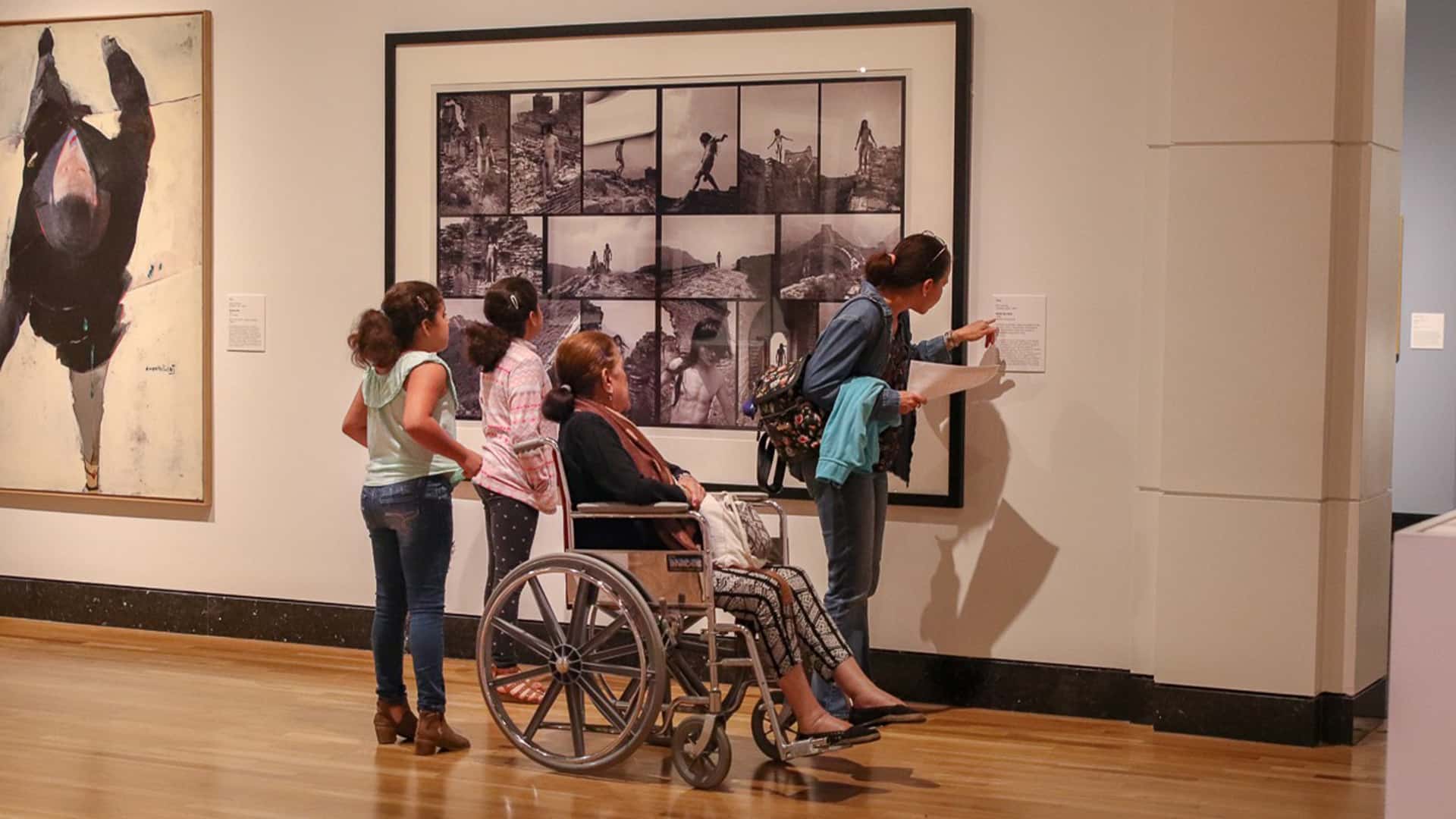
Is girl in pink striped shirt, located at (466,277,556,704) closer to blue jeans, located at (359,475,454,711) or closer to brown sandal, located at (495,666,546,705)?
brown sandal, located at (495,666,546,705)

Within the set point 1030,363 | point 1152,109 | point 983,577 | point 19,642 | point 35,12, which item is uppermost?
point 35,12

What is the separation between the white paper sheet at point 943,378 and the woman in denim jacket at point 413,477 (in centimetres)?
151

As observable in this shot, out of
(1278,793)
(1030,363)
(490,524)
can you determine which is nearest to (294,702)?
(490,524)

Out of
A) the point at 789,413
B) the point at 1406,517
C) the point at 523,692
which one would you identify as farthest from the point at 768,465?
the point at 1406,517

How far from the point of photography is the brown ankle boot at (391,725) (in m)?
5.19

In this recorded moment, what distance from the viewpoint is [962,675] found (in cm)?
589

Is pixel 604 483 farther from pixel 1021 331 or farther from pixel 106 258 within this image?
pixel 106 258

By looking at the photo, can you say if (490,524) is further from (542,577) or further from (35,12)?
(35,12)

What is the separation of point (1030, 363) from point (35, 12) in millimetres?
4574

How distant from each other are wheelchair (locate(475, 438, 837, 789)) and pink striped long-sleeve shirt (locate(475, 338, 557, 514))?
0.85 m

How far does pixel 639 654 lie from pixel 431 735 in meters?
0.85

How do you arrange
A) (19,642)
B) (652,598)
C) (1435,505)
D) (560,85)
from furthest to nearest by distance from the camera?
(1435,505) < (19,642) < (560,85) < (652,598)

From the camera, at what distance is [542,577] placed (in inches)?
249

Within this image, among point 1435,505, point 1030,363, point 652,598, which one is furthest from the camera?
point 1435,505
